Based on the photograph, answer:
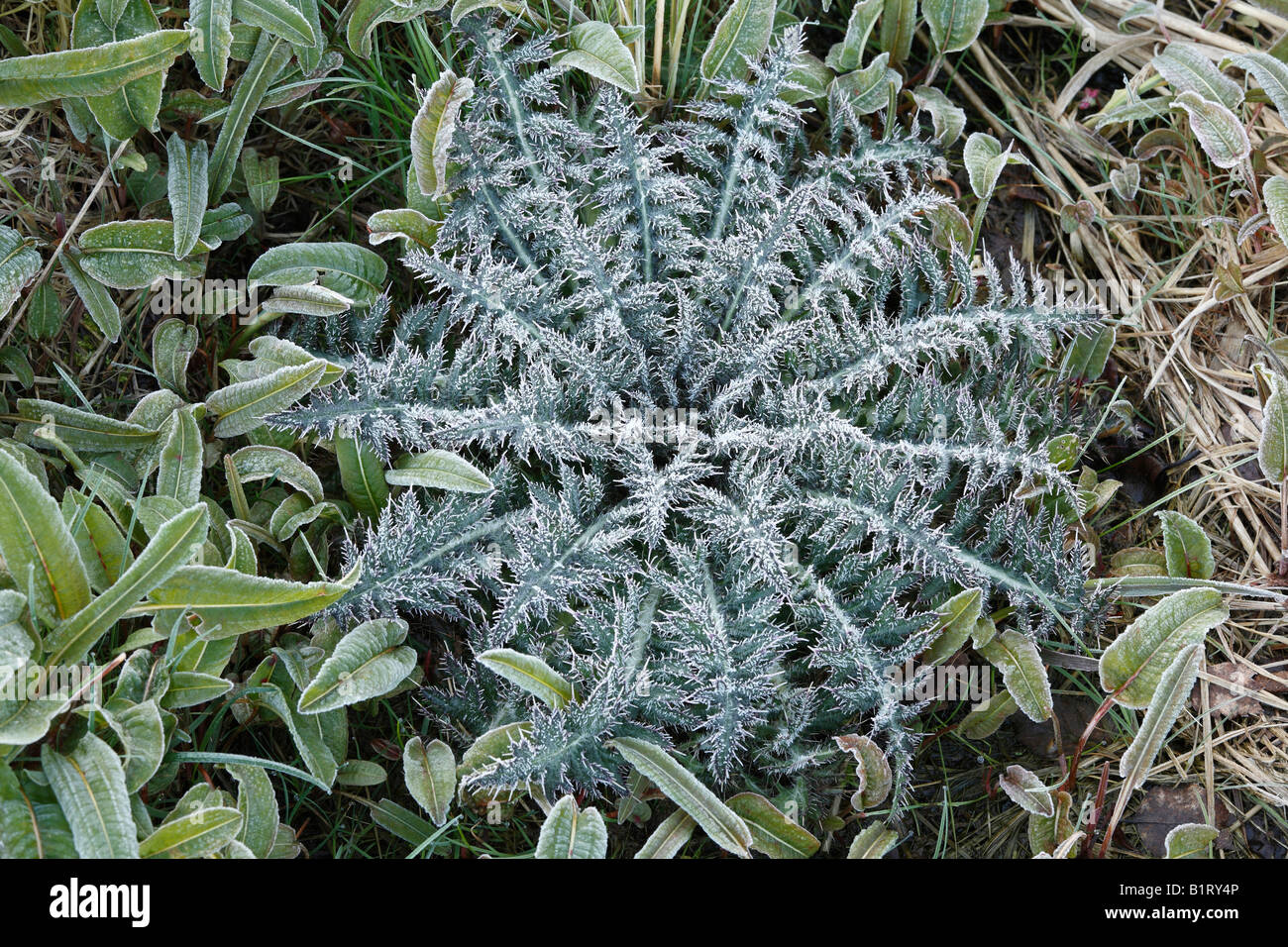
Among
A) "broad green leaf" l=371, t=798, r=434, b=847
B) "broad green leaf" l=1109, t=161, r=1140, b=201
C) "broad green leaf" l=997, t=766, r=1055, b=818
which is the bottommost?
"broad green leaf" l=371, t=798, r=434, b=847

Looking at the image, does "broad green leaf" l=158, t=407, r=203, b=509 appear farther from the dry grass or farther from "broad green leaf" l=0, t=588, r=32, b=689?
the dry grass

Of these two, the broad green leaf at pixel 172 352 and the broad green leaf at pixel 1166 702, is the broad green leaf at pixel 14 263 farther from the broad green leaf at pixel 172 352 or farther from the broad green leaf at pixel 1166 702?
the broad green leaf at pixel 1166 702

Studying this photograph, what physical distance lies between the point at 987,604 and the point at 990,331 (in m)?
0.60

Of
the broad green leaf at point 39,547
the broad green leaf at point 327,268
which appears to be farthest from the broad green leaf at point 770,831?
the broad green leaf at point 327,268

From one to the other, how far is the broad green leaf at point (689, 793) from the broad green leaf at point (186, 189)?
137cm

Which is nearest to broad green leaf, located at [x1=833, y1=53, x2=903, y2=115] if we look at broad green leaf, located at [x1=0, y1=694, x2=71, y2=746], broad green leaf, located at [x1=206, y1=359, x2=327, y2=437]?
broad green leaf, located at [x1=206, y1=359, x2=327, y2=437]

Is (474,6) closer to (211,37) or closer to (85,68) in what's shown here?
(211,37)

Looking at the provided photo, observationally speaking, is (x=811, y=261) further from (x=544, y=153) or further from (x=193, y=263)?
(x=193, y=263)

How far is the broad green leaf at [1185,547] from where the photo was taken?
2012 millimetres

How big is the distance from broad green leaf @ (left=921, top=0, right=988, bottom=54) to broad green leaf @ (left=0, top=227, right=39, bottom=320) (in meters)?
2.10

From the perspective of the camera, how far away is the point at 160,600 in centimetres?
164

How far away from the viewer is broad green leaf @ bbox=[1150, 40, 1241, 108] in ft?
7.20

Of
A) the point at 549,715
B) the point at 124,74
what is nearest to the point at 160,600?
the point at 549,715

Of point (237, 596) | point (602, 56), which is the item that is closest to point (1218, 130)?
point (602, 56)
